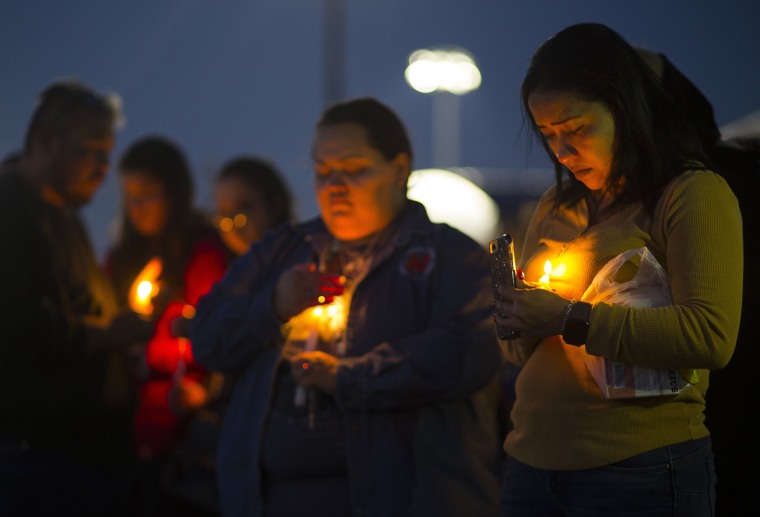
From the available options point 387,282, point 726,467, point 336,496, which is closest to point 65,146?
point 387,282

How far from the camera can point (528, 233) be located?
2562 mm

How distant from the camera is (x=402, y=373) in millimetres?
2775

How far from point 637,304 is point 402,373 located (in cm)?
103

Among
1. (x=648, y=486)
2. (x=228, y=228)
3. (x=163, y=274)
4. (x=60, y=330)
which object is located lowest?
(x=648, y=486)

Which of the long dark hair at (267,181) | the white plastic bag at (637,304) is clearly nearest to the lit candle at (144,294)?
the long dark hair at (267,181)

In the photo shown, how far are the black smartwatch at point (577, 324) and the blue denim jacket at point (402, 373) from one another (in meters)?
0.93

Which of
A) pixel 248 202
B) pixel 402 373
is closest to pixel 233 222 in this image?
pixel 248 202

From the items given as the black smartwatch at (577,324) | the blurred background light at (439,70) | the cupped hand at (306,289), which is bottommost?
the black smartwatch at (577,324)

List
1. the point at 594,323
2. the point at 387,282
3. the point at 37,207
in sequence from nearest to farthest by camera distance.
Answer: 1. the point at 594,323
2. the point at 387,282
3. the point at 37,207

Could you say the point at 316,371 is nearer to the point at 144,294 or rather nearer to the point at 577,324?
the point at 577,324

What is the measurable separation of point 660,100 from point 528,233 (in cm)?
62

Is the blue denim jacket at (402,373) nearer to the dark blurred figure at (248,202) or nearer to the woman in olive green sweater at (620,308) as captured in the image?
the woman in olive green sweater at (620,308)

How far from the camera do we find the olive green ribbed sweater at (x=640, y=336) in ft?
6.13

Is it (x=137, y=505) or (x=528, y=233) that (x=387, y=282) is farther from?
(x=137, y=505)
